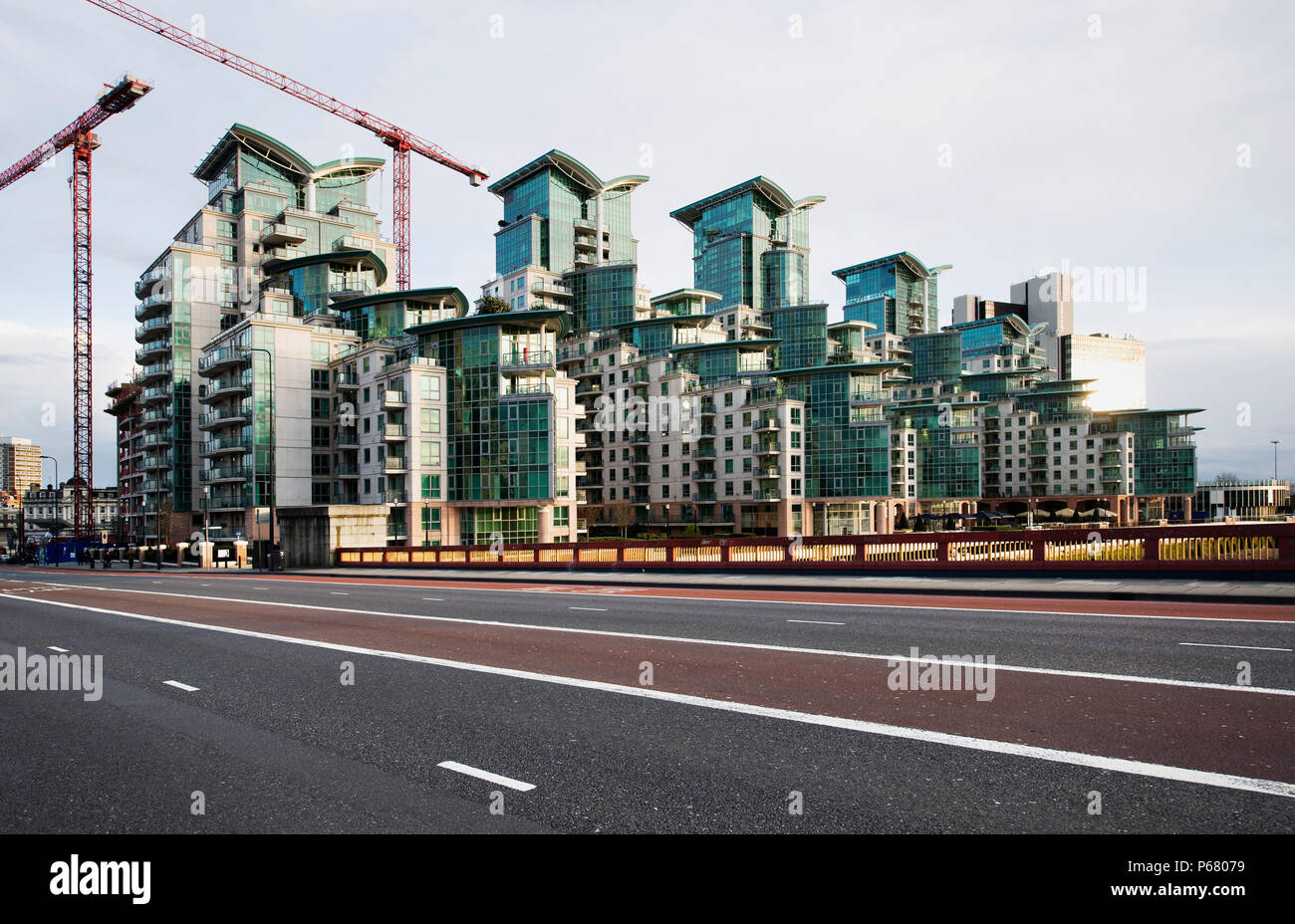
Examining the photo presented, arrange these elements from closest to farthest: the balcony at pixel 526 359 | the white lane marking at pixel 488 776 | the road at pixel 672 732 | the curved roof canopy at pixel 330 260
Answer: the road at pixel 672 732, the white lane marking at pixel 488 776, the balcony at pixel 526 359, the curved roof canopy at pixel 330 260

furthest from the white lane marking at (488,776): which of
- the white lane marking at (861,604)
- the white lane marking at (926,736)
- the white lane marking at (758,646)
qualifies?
the white lane marking at (861,604)

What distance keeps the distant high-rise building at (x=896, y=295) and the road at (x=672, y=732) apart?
14664 centimetres

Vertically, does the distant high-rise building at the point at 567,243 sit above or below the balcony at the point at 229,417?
above

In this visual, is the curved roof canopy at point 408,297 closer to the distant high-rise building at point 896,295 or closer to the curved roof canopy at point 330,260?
the curved roof canopy at point 330,260

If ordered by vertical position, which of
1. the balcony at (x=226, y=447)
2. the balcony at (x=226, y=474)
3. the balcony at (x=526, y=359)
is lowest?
the balcony at (x=226, y=474)

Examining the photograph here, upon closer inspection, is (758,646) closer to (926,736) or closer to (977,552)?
(926,736)

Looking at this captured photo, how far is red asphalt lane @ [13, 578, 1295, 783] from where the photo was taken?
6.38m

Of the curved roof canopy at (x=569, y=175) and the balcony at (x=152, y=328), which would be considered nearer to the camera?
the balcony at (x=152, y=328)

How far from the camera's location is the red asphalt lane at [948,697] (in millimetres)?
6375

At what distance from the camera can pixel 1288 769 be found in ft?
18.8

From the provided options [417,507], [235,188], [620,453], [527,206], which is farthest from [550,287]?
[417,507]

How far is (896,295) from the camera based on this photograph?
154 m
